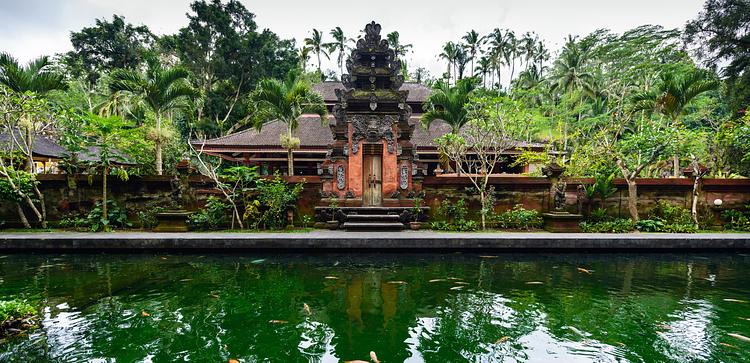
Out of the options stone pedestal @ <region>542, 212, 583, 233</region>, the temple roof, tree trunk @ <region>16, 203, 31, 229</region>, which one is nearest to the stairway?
stone pedestal @ <region>542, 212, 583, 233</region>

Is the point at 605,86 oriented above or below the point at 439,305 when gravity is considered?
above

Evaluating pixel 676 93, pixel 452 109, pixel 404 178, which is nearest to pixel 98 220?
pixel 404 178

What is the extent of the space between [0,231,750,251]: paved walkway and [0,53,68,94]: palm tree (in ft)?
15.9

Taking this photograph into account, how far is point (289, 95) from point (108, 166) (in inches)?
245

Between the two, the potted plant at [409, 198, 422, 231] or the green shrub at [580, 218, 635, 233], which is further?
the potted plant at [409, 198, 422, 231]

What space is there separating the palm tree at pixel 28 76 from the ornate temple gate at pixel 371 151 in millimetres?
8674

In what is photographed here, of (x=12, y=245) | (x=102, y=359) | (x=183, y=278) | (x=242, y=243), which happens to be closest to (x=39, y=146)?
(x=12, y=245)

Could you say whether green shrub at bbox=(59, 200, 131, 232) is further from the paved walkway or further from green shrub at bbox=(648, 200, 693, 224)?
green shrub at bbox=(648, 200, 693, 224)

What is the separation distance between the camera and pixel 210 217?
991 centimetres

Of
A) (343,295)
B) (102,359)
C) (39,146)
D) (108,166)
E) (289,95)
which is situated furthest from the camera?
(39,146)

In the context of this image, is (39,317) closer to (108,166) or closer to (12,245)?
(12,245)

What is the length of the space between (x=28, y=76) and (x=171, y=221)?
20.9ft

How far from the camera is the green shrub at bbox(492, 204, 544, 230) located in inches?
401

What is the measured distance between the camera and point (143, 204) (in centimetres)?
1052
